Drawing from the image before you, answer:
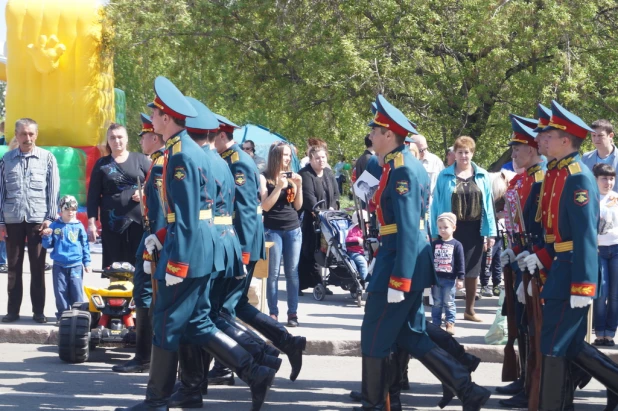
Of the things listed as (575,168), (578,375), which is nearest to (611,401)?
(578,375)

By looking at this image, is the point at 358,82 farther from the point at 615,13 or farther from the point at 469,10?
the point at 615,13

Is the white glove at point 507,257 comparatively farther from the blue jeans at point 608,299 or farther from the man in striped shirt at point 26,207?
the man in striped shirt at point 26,207

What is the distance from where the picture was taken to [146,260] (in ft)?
24.6

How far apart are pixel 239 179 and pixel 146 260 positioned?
0.98 metres

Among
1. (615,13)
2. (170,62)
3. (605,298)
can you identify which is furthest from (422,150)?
(170,62)

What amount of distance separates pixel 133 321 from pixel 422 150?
420 cm

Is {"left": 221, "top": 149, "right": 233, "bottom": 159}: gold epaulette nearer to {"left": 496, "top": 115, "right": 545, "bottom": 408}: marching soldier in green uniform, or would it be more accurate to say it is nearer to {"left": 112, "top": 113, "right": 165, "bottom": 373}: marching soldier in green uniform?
{"left": 112, "top": 113, "right": 165, "bottom": 373}: marching soldier in green uniform

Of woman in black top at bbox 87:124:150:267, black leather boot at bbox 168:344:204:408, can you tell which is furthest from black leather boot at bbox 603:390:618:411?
woman in black top at bbox 87:124:150:267

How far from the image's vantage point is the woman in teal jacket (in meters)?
10.6

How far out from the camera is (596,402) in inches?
294

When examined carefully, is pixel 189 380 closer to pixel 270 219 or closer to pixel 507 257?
pixel 507 257

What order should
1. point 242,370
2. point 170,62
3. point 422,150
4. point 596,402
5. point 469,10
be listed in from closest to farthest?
point 242,370 < point 596,402 < point 422,150 < point 469,10 < point 170,62

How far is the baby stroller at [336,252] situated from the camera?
12023 mm

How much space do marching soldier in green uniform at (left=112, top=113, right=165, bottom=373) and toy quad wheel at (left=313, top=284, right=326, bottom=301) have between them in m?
4.33
